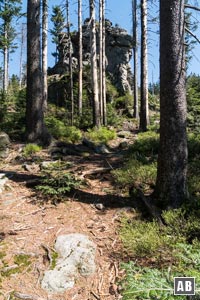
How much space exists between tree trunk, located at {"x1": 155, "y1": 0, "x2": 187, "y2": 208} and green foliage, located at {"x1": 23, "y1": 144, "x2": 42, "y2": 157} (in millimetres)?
4144

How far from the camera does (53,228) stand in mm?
4398

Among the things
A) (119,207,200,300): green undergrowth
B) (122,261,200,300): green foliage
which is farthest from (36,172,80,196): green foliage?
(122,261,200,300): green foliage

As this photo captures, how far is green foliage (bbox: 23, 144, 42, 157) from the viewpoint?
7.59m

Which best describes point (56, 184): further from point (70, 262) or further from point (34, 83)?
point (34, 83)

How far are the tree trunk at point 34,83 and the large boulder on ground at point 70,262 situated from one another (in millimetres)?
4872

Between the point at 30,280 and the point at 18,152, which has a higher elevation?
the point at 18,152

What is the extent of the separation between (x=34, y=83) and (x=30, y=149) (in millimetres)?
2255

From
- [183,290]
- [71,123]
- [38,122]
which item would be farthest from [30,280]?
[71,123]

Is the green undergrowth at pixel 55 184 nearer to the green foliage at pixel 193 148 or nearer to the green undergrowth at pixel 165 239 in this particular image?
the green undergrowth at pixel 165 239

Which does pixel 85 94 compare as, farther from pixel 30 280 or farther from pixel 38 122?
pixel 30 280

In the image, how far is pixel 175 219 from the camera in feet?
13.9

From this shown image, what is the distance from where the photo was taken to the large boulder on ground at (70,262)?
3.37 metres

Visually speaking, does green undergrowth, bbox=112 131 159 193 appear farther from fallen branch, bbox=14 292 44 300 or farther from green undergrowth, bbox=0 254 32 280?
fallen branch, bbox=14 292 44 300

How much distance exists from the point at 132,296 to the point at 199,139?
7.20 m
